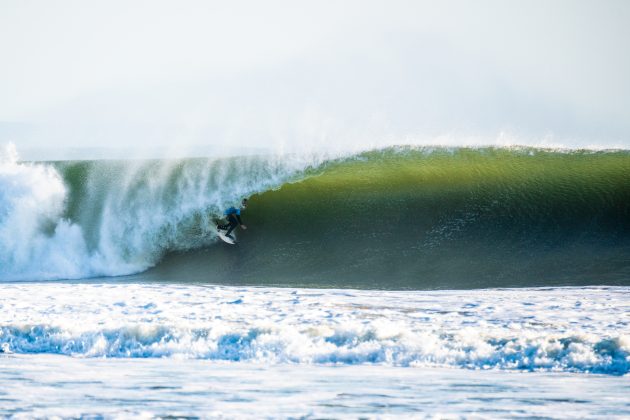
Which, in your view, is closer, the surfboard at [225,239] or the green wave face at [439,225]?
the green wave face at [439,225]

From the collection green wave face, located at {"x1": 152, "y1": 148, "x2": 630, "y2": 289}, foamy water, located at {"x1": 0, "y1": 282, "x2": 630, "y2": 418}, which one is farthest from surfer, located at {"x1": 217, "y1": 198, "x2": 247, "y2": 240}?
foamy water, located at {"x1": 0, "y1": 282, "x2": 630, "y2": 418}

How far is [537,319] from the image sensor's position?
324 inches

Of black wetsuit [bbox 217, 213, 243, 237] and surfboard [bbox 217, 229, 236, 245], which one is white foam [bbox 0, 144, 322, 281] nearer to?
surfboard [bbox 217, 229, 236, 245]

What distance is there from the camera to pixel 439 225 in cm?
1402

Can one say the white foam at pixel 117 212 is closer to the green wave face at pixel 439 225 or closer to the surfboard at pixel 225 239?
the surfboard at pixel 225 239

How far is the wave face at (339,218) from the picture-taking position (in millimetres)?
12742

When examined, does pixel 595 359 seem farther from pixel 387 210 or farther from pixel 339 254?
pixel 387 210

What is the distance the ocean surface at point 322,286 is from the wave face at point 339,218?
44 mm

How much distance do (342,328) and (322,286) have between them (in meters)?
4.05

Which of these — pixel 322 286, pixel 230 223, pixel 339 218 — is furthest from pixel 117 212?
pixel 322 286

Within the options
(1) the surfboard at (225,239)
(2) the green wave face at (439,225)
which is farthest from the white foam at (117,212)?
(2) the green wave face at (439,225)

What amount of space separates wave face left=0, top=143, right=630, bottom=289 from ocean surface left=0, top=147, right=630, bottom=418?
0.15ft

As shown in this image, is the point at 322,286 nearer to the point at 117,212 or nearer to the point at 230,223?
the point at 230,223

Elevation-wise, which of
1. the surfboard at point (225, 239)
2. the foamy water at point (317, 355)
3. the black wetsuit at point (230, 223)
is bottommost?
the foamy water at point (317, 355)
